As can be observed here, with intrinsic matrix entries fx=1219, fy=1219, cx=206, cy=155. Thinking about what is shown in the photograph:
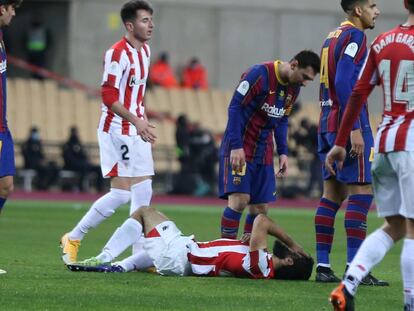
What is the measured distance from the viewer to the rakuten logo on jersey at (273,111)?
11406 millimetres

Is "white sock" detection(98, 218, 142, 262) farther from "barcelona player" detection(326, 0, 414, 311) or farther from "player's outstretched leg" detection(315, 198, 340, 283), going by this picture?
"barcelona player" detection(326, 0, 414, 311)

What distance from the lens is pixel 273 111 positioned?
37.6ft

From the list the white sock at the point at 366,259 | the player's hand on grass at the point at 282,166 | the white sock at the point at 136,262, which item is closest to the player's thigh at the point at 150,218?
the white sock at the point at 136,262

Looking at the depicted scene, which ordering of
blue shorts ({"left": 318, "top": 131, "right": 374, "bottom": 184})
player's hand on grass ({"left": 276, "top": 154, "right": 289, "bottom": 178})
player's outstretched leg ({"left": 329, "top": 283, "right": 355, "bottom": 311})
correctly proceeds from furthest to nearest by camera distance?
player's hand on grass ({"left": 276, "top": 154, "right": 289, "bottom": 178}) → blue shorts ({"left": 318, "top": 131, "right": 374, "bottom": 184}) → player's outstretched leg ({"left": 329, "top": 283, "right": 355, "bottom": 311})

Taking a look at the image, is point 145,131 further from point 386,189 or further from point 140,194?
point 386,189

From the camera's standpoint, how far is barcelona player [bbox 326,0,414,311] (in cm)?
787

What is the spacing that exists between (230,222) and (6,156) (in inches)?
92.2

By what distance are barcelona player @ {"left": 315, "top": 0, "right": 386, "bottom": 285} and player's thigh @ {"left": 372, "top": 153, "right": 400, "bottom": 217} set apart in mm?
A: 2118

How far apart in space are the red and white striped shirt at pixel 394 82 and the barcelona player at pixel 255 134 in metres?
2.64

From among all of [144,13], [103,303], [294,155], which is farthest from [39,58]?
[103,303]

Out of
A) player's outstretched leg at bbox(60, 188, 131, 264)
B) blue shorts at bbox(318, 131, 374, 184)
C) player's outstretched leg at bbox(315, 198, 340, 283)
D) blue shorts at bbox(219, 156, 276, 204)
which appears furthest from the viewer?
blue shorts at bbox(219, 156, 276, 204)

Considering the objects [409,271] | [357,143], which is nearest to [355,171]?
[357,143]

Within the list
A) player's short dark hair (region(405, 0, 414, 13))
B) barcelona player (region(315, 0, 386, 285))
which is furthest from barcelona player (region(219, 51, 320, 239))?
player's short dark hair (region(405, 0, 414, 13))

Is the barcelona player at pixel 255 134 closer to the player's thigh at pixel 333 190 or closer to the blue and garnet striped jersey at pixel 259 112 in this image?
the blue and garnet striped jersey at pixel 259 112
